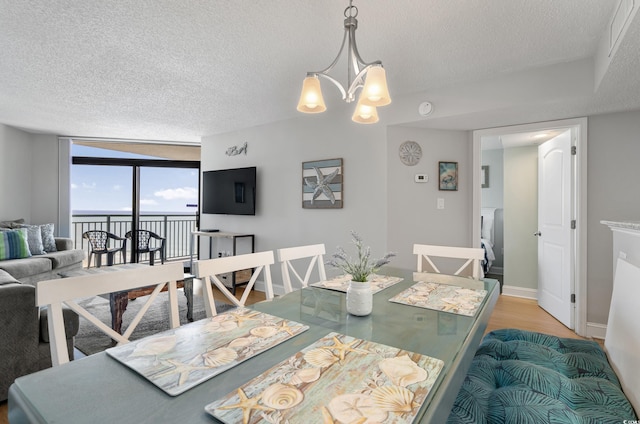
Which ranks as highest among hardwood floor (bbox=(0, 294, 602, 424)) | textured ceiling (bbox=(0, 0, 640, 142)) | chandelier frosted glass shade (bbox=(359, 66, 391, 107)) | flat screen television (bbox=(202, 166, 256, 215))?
textured ceiling (bbox=(0, 0, 640, 142))

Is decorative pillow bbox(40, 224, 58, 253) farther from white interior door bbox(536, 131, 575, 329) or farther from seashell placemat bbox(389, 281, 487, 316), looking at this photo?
white interior door bbox(536, 131, 575, 329)

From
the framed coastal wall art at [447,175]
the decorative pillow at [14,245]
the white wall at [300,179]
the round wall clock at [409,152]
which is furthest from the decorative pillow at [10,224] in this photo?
the framed coastal wall art at [447,175]

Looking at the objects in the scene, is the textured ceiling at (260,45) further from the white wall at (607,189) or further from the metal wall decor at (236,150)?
the metal wall decor at (236,150)

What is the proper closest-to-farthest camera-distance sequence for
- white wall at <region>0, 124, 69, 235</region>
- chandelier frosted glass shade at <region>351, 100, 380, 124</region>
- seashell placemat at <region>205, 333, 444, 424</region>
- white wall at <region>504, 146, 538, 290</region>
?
seashell placemat at <region>205, 333, 444, 424</region> < chandelier frosted glass shade at <region>351, 100, 380, 124</region> < white wall at <region>504, 146, 538, 290</region> < white wall at <region>0, 124, 69, 235</region>

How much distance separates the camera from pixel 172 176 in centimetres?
566

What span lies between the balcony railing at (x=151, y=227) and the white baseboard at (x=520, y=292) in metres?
5.16

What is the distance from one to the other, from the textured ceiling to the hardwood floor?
203cm

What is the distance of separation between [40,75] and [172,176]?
3.02 meters

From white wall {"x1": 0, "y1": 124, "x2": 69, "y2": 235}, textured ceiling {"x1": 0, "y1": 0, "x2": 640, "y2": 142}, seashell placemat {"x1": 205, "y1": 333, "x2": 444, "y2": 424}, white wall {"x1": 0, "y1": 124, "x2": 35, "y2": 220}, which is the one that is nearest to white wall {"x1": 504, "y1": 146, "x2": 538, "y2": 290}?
textured ceiling {"x1": 0, "y1": 0, "x2": 640, "y2": 142}

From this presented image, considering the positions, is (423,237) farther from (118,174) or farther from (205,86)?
(118,174)

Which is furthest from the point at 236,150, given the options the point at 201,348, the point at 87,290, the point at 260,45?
the point at 201,348

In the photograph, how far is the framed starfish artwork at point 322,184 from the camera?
11.7 ft

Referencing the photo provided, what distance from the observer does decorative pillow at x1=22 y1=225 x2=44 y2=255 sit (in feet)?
13.3

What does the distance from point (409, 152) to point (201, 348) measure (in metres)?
2.90
